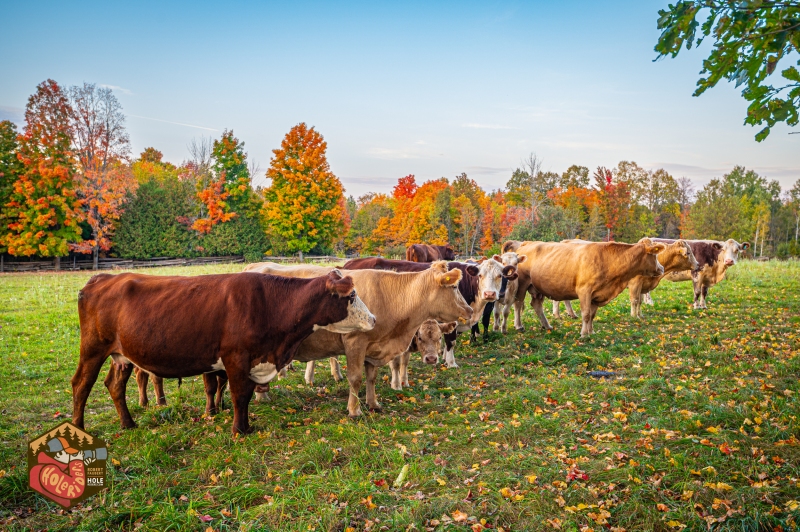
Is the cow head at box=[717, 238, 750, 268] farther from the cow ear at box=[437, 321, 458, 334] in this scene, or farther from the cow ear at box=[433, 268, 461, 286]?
the cow ear at box=[433, 268, 461, 286]

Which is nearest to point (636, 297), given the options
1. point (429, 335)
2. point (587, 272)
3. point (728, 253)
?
point (587, 272)

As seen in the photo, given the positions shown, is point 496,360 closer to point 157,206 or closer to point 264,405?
point 264,405

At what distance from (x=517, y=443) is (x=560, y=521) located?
5.56 ft

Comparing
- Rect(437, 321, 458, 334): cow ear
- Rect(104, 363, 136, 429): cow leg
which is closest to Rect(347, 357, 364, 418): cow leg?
Rect(437, 321, 458, 334): cow ear

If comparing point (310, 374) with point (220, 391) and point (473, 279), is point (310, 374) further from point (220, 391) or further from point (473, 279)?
point (473, 279)

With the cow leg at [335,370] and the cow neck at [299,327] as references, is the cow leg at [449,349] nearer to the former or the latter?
the cow leg at [335,370]

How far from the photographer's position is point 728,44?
15.7 ft

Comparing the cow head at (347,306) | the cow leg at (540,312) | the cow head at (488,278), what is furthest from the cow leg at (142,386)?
the cow leg at (540,312)

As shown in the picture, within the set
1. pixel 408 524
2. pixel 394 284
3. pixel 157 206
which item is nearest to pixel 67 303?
pixel 394 284

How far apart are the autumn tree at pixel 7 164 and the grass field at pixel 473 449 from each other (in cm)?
3320

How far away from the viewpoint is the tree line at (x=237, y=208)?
36.6m

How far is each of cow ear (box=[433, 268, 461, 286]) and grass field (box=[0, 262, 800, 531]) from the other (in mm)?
1921

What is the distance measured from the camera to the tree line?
36594 mm

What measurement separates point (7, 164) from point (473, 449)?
4404cm
